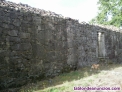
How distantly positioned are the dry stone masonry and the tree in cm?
1693

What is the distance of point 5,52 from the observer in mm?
7223

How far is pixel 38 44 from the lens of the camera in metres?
8.60

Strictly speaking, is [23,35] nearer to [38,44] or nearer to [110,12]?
[38,44]

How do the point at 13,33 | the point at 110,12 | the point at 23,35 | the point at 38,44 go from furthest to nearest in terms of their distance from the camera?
the point at 110,12, the point at 38,44, the point at 23,35, the point at 13,33

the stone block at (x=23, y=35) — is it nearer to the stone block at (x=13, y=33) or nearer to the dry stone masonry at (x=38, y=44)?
the dry stone masonry at (x=38, y=44)

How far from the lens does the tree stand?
28.4 m

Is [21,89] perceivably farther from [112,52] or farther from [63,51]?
[112,52]

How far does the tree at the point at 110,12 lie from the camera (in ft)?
93.2

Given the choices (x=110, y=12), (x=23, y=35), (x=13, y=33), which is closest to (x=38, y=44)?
(x=23, y=35)

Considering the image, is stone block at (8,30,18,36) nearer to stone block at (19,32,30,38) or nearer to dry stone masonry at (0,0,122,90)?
dry stone masonry at (0,0,122,90)

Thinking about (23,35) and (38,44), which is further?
(38,44)

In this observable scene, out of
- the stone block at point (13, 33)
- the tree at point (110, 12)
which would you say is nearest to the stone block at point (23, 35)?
the stone block at point (13, 33)

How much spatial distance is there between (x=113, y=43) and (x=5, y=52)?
9.55 meters

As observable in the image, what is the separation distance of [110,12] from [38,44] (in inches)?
917
